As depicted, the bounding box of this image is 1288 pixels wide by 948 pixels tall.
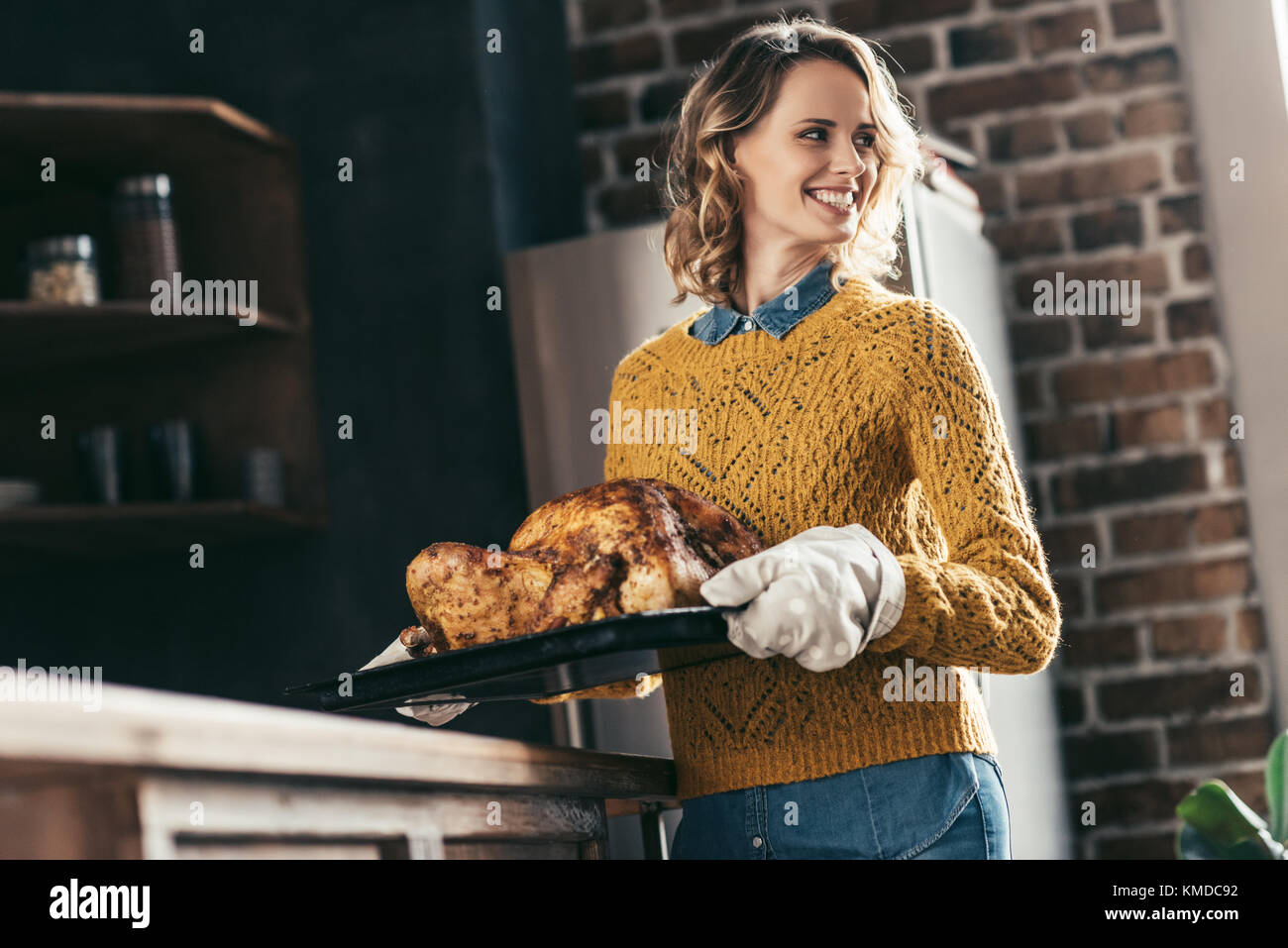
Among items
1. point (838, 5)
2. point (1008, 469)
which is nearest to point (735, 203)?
point (1008, 469)

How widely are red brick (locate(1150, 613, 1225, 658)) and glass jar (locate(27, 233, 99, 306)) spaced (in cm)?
202

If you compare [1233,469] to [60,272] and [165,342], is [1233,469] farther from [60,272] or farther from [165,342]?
[60,272]

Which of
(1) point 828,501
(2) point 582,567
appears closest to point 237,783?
(2) point 582,567

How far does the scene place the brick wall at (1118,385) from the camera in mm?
2604

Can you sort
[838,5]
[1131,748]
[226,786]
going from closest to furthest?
[226,786] → [1131,748] → [838,5]

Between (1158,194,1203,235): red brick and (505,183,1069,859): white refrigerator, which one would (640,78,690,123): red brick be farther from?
(1158,194,1203,235): red brick

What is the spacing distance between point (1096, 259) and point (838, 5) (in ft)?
2.43

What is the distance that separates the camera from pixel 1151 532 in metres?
2.64

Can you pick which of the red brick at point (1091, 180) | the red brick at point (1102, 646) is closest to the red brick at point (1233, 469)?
the red brick at point (1102, 646)

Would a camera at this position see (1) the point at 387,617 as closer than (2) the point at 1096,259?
Yes

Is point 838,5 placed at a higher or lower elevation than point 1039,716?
higher

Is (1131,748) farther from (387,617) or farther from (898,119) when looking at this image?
(898,119)

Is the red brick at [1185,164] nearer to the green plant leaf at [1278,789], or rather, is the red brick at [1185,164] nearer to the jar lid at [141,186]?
the green plant leaf at [1278,789]

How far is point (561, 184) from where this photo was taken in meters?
2.75
